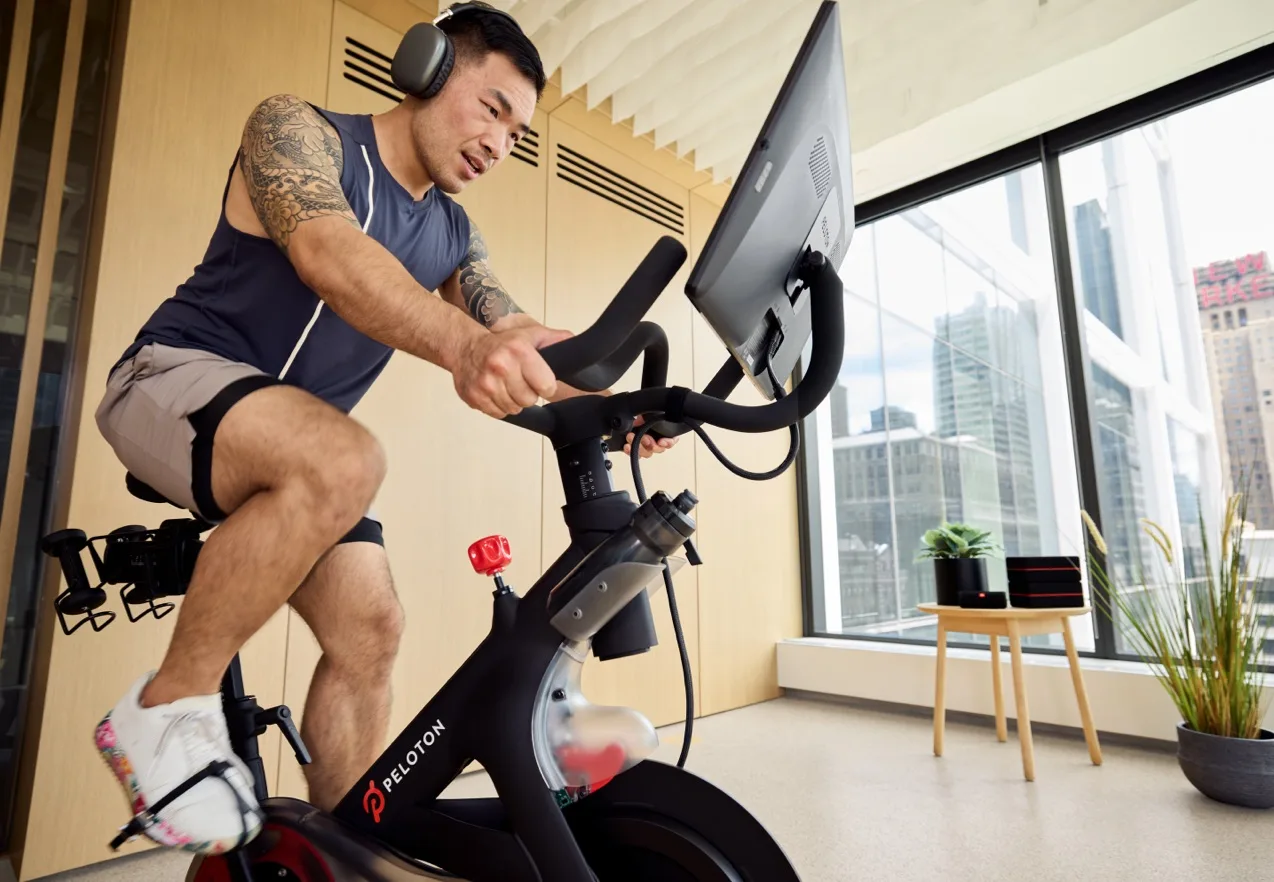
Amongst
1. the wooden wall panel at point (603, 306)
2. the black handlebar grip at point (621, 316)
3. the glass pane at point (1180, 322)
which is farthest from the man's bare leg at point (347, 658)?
the glass pane at point (1180, 322)

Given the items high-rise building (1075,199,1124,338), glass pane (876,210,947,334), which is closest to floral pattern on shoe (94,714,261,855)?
high-rise building (1075,199,1124,338)

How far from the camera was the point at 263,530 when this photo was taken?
81 centimetres

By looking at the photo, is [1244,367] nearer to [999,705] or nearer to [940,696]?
[999,705]

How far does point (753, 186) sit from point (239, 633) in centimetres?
76

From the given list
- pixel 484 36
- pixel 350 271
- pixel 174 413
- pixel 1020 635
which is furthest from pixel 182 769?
pixel 1020 635

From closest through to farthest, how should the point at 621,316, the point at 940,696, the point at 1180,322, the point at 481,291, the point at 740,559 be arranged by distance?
the point at 621,316
the point at 481,291
the point at 940,696
the point at 1180,322
the point at 740,559

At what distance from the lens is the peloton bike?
755 millimetres

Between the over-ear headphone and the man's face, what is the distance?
0.03m

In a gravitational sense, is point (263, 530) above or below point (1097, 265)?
below

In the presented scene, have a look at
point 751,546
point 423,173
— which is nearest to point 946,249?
point 751,546

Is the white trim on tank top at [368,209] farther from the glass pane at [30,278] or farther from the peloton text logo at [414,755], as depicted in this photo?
the glass pane at [30,278]

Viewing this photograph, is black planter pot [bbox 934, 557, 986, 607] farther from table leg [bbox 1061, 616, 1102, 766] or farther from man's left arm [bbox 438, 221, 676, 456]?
man's left arm [bbox 438, 221, 676, 456]

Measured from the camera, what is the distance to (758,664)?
3.57 metres

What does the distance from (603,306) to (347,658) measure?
227cm
